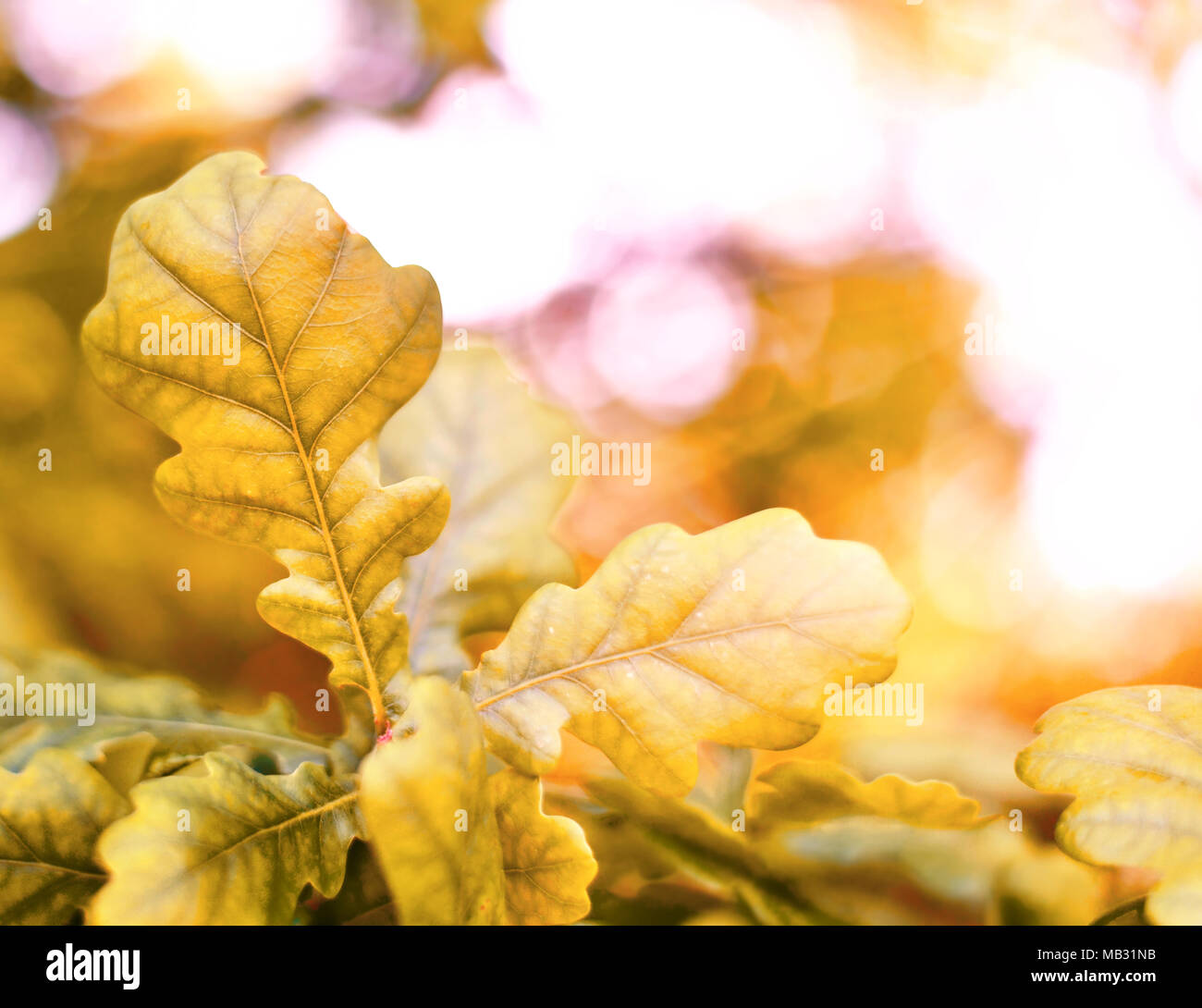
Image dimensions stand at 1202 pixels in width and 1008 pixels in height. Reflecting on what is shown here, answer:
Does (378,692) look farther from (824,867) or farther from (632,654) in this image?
(824,867)

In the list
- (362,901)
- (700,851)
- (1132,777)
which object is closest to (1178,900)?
(1132,777)

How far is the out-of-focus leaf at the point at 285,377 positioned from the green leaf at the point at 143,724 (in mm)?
76

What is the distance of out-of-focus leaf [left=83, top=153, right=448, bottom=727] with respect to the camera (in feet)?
0.71

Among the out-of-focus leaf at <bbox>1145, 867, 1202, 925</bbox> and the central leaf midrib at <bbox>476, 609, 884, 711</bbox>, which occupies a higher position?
the central leaf midrib at <bbox>476, 609, 884, 711</bbox>

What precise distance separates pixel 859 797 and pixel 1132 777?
9 cm

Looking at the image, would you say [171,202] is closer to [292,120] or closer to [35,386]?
[35,386]

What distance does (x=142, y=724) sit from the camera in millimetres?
298

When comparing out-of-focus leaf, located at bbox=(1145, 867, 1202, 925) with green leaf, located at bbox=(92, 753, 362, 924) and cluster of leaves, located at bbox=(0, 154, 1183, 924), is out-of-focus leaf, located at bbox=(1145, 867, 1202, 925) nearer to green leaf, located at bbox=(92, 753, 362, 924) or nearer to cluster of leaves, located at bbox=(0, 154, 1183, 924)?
cluster of leaves, located at bbox=(0, 154, 1183, 924)

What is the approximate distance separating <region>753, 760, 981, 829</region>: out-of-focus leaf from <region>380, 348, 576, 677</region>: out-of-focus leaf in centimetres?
12

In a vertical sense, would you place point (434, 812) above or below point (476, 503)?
below

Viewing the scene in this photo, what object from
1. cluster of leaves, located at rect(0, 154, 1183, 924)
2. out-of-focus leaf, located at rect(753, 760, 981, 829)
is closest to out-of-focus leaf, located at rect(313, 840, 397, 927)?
cluster of leaves, located at rect(0, 154, 1183, 924)

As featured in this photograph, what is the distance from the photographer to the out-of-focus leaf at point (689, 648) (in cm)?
23

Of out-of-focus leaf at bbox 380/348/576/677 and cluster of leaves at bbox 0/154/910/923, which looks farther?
out-of-focus leaf at bbox 380/348/576/677

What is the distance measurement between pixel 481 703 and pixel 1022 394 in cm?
57
